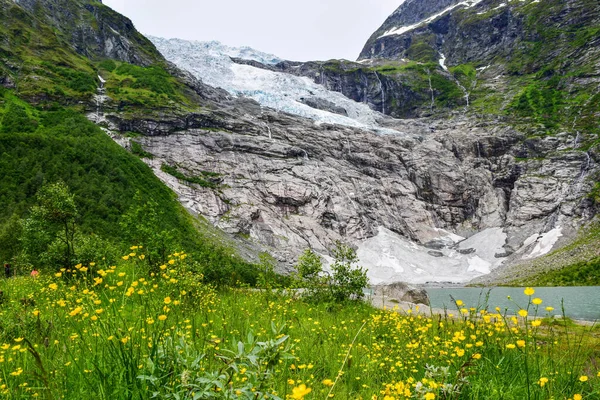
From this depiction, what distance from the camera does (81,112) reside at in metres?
99.4

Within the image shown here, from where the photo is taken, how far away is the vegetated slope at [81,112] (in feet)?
173

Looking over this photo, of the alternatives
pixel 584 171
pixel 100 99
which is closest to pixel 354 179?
pixel 584 171

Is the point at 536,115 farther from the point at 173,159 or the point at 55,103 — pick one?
the point at 55,103

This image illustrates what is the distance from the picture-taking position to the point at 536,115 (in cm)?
14988

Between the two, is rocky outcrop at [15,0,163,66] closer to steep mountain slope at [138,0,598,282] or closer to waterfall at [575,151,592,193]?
steep mountain slope at [138,0,598,282]

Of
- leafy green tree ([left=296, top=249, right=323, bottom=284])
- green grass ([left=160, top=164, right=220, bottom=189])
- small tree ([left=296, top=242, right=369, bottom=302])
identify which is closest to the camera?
small tree ([left=296, top=242, right=369, bottom=302])

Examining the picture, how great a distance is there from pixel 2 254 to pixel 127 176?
1577 inches

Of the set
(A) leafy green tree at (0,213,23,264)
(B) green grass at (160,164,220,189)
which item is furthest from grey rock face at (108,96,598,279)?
(A) leafy green tree at (0,213,23,264)

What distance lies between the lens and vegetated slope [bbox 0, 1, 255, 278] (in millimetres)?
52781

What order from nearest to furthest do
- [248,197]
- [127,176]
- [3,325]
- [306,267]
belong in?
[3,325], [306,267], [127,176], [248,197]

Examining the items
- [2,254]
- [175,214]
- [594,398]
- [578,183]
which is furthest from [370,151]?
[594,398]

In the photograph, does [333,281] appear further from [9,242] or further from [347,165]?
[347,165]

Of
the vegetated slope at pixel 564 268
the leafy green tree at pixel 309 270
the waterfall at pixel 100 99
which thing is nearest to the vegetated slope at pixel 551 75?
the vegetated slope at pixel 564 268

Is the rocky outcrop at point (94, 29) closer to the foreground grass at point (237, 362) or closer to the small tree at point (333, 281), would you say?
the small tree at point (333, 281)
